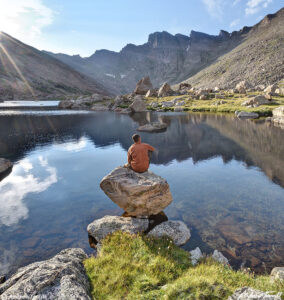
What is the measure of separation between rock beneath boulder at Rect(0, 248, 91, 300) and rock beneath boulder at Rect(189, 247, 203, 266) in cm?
444

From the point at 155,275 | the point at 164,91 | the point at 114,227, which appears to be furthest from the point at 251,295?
the point at 164,91

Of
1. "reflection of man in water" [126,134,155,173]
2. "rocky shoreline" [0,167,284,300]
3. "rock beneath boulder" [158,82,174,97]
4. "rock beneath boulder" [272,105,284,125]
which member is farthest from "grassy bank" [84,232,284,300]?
"rock beneath boulder" [158,82,174,97]

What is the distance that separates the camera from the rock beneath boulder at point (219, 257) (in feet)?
29.0

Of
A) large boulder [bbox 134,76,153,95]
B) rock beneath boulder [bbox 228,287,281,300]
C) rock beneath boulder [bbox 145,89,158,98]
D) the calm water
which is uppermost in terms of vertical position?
large boulder [bbox 134,76,153,95]

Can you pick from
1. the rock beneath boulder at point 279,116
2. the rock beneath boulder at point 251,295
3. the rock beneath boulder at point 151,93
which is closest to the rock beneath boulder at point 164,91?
the rock beneath boulder at point 151,93

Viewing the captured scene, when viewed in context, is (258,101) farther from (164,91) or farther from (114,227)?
(114,227)

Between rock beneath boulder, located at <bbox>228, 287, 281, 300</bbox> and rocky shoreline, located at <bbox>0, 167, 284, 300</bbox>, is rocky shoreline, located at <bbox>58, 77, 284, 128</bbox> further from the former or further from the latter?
rock beneath boulder, located at <bbox>228, 287, 281, 300</bbox>

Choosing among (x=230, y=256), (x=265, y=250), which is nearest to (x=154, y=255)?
(x=230, y=256)

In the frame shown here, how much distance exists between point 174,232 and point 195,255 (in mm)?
1806

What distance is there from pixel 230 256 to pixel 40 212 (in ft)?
40.3

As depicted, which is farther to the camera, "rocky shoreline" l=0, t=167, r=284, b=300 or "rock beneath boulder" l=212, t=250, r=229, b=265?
"rock beneath boulder" l=212, t=250, r=229, b=265

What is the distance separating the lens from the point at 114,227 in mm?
10836

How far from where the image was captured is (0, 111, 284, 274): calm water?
1056 cm

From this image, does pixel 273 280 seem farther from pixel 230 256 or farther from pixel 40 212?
pixel 40 212
